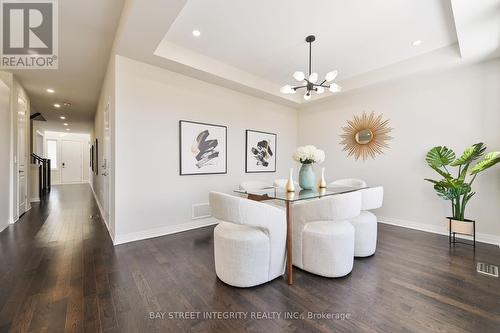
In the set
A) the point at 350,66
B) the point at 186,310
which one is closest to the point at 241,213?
the point at 186,310

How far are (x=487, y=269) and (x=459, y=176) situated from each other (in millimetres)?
1340

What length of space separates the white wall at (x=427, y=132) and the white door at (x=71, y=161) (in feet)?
42.4

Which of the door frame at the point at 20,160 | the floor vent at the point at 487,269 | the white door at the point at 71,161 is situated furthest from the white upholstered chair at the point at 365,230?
the white door at the point at 71,161

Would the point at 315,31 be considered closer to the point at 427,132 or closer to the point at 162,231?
the point at 427,132

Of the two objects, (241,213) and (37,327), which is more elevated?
(241,213)

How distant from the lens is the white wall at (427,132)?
316cm

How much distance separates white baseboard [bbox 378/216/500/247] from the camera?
10.2 ft

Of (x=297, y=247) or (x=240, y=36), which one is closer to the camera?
(x=297, y=247)

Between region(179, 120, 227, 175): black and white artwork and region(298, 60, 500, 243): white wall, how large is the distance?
2720 millimetres

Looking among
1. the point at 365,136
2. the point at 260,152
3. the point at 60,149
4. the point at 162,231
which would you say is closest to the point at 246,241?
the point at 162,231

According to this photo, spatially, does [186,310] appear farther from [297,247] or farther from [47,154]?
[47,154]

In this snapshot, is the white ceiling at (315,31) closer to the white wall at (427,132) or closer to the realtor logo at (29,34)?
the white wall at (427,132)

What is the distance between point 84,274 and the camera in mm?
2178

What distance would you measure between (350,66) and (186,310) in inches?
170
